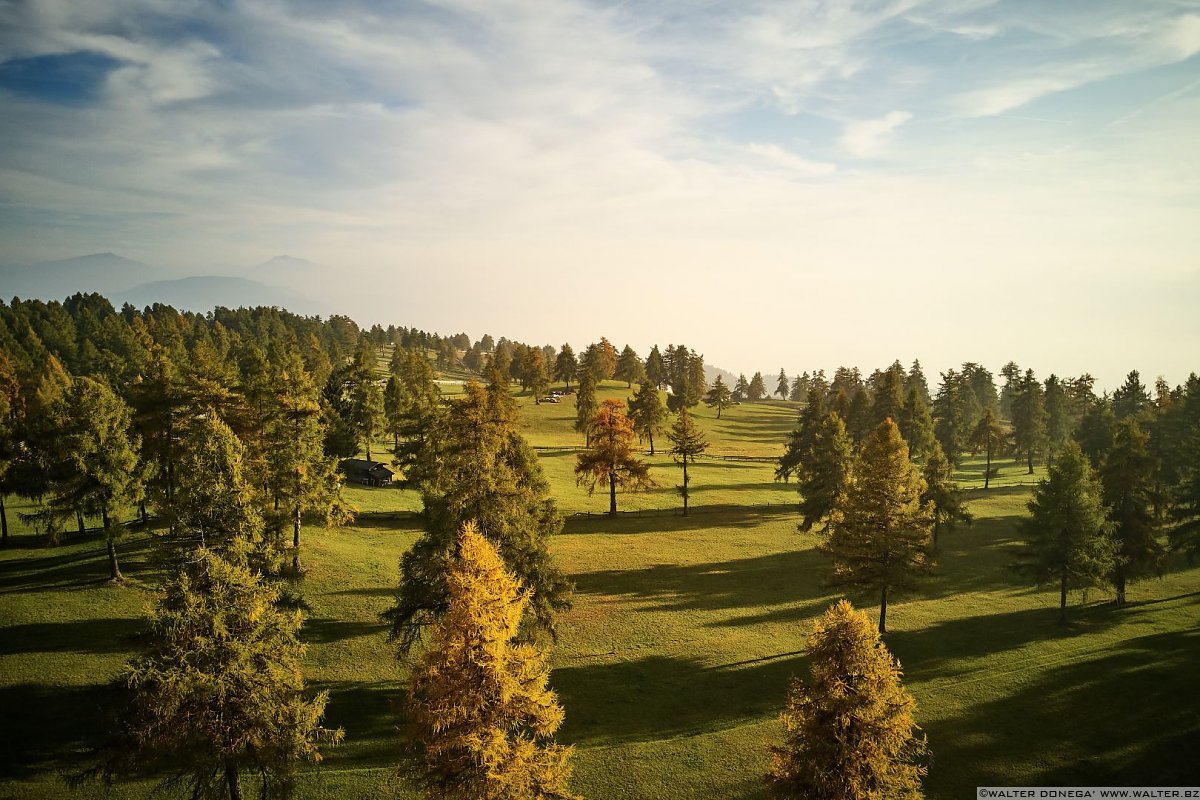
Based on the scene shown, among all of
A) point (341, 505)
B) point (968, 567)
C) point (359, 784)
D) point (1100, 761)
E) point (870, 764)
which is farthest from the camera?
point (968, 567)

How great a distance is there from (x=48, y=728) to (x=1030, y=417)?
9673 cm

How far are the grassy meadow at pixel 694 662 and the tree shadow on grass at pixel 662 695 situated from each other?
0.11 m

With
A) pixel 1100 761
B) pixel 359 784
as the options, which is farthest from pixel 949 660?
pixel 359 784

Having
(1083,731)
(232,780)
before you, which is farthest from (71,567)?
(1083,731)

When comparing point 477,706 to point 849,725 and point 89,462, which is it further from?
→ point 89,462

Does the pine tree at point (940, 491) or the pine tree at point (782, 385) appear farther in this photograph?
the pine tree at point (782, 385)

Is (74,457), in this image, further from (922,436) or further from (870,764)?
(922,436)

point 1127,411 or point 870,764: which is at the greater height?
point 1127,411

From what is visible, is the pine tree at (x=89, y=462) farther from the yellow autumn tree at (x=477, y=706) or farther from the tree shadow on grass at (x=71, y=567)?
the yellow autumn tree at (x=477, y=706)

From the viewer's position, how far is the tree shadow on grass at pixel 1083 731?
→ 2231cm

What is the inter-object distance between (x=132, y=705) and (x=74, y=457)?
69.2ft

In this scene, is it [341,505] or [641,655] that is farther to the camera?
[341,505]

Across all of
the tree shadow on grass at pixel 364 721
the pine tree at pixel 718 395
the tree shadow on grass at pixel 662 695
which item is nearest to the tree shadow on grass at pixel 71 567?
the tree shadow on grass at pixel 364 721

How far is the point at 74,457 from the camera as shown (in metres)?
30.7
